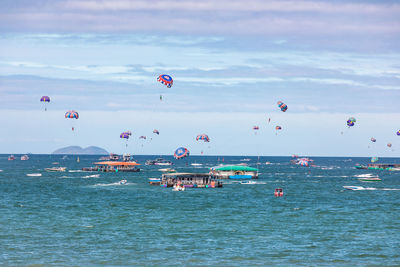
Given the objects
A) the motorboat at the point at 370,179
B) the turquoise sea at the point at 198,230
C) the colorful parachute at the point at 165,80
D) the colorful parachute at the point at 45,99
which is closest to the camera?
the turquoise sea at the point at 198,230

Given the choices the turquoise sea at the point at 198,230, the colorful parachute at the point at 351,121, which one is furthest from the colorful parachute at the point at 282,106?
the turquoise sea at the point at 198,230

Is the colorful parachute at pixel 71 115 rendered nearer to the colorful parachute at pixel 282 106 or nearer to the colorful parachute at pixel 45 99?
the colorful parachute at pixel 45 99

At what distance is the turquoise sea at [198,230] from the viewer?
5425cm

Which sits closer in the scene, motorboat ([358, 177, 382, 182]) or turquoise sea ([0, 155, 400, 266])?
turquoise sea ([0, 155, 400, 266])

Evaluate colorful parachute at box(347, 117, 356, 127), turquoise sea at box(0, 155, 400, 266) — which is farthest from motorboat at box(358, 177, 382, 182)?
turquoise sea at box(0, 155, 400, 266)

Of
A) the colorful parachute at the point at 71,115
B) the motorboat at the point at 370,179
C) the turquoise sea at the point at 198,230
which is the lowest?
the turquoise sea at the point at 198,230

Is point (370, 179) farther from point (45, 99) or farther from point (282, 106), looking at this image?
point (45, 99)

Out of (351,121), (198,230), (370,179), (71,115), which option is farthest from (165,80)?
(370,179)

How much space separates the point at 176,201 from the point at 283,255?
51043mm

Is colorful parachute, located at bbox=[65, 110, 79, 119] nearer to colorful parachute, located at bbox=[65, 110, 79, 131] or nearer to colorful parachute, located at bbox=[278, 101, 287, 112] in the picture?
colorful parachute, located at bbox=[65, 110, 79, 131]

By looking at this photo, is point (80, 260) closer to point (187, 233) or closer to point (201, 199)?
point (187, 233)

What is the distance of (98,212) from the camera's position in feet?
288

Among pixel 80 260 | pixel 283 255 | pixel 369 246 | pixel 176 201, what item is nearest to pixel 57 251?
pixel 80 260

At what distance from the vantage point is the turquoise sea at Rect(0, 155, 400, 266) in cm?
5425
